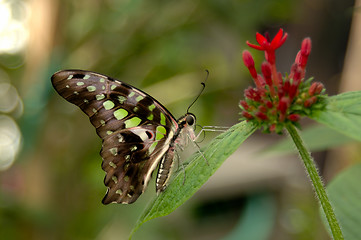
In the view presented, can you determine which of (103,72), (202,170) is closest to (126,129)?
(202,170)

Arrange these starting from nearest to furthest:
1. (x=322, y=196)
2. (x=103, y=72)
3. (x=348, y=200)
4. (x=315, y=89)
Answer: (x=322, y=196) < (x=315, y=89) < (x=348, y=200) < (x=103, y=72)

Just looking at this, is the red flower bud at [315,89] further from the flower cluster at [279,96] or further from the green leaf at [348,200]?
the green leaf at [348,200]

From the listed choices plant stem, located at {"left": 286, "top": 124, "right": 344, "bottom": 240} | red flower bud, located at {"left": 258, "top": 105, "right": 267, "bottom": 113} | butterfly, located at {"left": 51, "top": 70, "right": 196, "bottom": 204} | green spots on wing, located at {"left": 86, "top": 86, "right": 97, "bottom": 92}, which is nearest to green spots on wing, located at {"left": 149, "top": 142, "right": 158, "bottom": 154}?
butterfly, located at {"left": 51, "top": 70, "right": 196, "bottom": 204}

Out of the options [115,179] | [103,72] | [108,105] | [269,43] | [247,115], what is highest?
[269,43]

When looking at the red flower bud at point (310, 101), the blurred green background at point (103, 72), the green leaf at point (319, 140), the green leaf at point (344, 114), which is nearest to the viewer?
the green leaf at point (344, 114)

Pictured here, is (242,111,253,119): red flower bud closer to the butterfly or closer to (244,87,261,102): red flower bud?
(244,87,261,102): red flower bud

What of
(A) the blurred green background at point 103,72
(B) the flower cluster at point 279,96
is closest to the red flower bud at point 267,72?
(B) the flower cluster at point 279,96

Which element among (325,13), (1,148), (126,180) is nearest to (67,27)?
(1,148)

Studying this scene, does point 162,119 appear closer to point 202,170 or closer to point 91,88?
point 91,88
